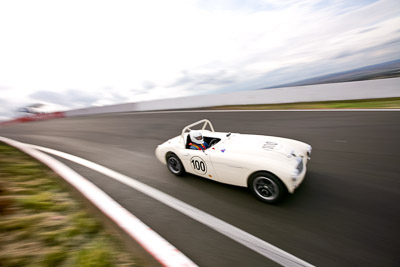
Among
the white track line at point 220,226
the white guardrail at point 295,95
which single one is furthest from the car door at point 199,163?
the white guardrail at point 295,95

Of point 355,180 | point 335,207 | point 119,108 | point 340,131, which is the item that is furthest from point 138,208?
point 119,108

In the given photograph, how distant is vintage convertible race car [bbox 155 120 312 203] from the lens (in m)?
2.43

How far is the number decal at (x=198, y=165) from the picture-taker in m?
3.06

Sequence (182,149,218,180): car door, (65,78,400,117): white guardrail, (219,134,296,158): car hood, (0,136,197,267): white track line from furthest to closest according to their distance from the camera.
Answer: (65,78,400,117): white guardrail
(182,149,218,180): car door
(219,134,296,158): car hood
(0,136,197,267): white track line

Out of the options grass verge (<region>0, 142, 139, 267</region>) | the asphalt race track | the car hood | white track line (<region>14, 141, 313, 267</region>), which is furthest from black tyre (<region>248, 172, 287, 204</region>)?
grass verge (<region>0, 142, 139, 267</region>)

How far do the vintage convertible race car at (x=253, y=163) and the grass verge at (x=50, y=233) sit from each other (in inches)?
64.3

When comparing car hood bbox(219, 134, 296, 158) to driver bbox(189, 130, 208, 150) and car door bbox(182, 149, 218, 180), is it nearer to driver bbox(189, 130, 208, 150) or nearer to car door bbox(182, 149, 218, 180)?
car door bbox(182, 149, 218, 180)

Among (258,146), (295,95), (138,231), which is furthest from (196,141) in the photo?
(295,95)

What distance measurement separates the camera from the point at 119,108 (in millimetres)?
18172

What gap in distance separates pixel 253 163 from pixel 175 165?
1701 millimetres

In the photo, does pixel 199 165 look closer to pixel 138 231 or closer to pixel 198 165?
pixel 198 165

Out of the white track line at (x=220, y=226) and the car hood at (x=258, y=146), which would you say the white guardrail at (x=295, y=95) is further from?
the white track line at (x=220, y=226)

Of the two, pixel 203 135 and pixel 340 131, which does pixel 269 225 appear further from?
pixel 340 131

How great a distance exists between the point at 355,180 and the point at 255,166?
1918 mm
